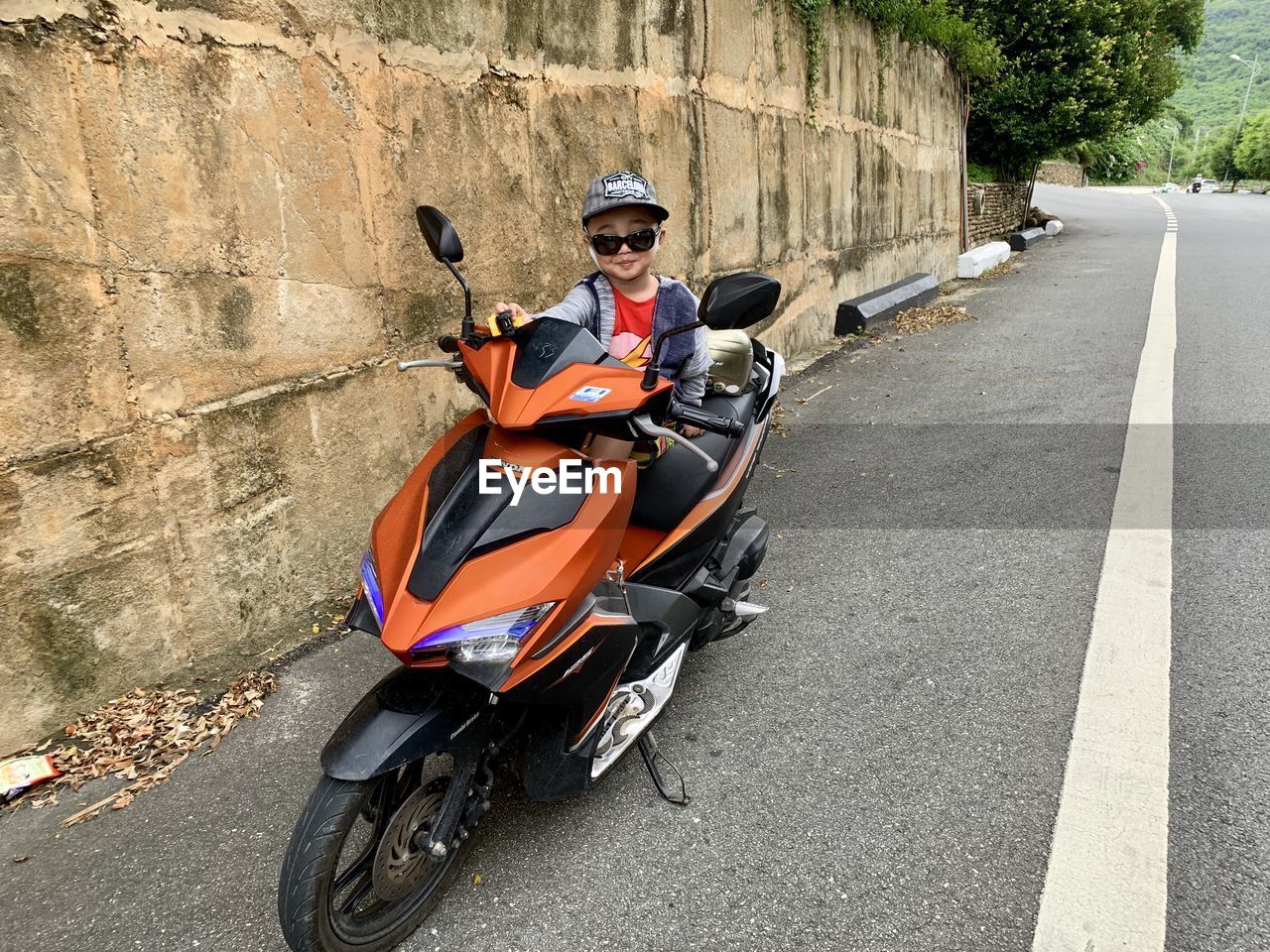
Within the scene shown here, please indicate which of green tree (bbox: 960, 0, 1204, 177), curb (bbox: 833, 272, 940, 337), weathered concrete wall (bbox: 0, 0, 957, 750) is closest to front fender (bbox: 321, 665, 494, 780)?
weathered concrete wall (bbox: 0, 0, 957, 750)

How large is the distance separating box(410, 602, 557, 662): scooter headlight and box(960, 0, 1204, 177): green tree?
17.2 m

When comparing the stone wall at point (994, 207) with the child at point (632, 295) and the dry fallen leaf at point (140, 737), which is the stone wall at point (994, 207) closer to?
the child at point (632, 295)

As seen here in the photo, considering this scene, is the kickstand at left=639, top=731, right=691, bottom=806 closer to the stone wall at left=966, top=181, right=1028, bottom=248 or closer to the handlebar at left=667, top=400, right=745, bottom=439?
the handlebar at left=667, top=400, right=745, bottom=439

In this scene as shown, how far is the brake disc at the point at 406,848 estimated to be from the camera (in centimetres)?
196

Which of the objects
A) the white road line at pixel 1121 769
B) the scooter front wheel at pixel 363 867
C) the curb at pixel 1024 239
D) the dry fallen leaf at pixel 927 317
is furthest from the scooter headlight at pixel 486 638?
the curb at pixel 1024 239

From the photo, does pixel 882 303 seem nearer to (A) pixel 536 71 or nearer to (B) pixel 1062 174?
(A) pixel 536 71

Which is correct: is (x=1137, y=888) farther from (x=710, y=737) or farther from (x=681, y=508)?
(x=681, y=508)

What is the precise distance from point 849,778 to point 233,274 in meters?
2.76

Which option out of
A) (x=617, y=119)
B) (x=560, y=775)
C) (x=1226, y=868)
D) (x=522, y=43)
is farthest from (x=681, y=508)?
(x=617, y=119)

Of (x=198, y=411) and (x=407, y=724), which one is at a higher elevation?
(x=198, y=411)

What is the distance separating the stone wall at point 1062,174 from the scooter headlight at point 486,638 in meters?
48.7

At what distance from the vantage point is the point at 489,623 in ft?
5.89

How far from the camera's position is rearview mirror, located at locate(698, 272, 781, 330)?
2061mm

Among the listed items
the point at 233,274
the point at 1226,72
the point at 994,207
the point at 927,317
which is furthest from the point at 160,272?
the point at 1226,72
